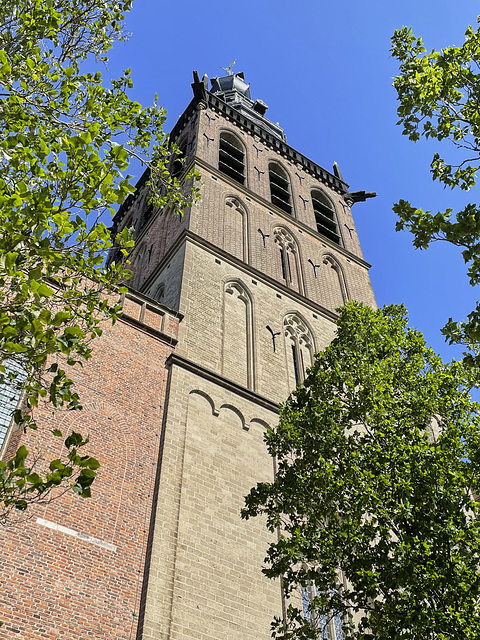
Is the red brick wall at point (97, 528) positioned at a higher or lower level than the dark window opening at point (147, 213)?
lower

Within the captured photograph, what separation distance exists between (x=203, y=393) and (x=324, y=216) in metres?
16.9

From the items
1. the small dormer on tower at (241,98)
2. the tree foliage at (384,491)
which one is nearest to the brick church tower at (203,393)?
the tree foliage at (384,491)

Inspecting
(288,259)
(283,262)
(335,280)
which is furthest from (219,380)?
(335,280)

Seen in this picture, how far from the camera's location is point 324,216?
95.1ft

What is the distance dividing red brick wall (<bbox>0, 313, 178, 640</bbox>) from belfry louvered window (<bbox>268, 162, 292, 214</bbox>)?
15.2 meters

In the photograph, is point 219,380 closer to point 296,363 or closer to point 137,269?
point 296,363

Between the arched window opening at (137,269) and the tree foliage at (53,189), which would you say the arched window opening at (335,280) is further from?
the tree foliage at (53,189)

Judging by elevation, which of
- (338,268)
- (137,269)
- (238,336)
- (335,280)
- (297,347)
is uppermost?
(338,268)

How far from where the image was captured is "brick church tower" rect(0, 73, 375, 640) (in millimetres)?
9898

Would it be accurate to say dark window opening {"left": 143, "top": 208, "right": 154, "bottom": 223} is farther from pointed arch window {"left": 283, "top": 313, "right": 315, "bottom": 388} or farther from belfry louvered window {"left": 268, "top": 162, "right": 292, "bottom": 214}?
pointed arch window {"left": 283, "top": 313, "right": 315, "bottom": 388}

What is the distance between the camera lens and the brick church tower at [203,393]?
32.5ft

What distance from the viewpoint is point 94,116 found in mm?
7520

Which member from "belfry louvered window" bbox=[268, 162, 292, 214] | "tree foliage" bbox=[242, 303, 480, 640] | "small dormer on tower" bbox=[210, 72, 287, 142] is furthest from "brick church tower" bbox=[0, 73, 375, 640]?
"small dormer on tower" bbox=[210, 72, 287, 142]

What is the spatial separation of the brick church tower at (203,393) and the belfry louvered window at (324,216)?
88 cm
